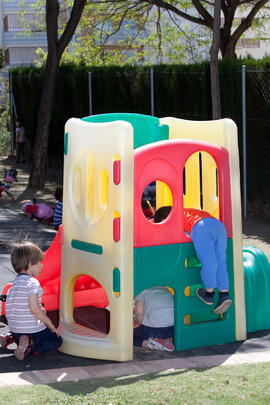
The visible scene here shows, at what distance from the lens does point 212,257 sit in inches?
225

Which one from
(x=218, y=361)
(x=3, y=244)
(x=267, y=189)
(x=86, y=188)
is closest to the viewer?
(x=218, y=361)

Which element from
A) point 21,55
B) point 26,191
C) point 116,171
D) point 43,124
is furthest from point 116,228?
point 21,55

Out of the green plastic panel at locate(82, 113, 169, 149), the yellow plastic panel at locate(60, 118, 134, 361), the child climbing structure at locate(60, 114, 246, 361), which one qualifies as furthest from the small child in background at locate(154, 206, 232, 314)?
the green plastic panel at locate(82, 113, 169, 149)

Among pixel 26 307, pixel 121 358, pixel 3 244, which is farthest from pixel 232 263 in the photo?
pixel 3 244

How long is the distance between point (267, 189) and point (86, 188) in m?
6.96

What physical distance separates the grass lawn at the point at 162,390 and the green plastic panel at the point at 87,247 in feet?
3.44

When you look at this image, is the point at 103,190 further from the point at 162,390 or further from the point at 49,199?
the point at 49,199

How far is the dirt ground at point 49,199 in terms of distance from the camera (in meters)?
10.9

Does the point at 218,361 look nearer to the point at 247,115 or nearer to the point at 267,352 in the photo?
the point at 267,352

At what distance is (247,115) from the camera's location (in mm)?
12641

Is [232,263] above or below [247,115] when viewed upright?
below

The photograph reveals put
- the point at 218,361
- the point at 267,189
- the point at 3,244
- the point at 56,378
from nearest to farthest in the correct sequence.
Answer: the point at 56,378
the point at 218,361
the point at 3,244
the point at 267,189

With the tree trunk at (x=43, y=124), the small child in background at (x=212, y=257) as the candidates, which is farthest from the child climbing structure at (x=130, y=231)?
the tree trunk at (x=43, y=124)

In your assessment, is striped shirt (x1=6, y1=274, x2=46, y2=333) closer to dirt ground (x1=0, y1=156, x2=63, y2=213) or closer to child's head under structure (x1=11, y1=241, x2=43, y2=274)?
child's head under structure (x1=11, y1=241, x2=43, y2=274)
